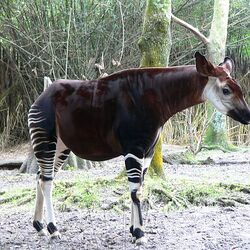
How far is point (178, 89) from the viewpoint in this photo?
3311 millimetres

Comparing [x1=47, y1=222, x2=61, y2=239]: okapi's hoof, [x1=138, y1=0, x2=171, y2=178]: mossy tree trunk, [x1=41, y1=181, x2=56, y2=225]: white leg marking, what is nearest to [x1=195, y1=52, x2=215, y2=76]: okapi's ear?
[x1=41, y1=181, x2=56, y2=225]: white leg marking

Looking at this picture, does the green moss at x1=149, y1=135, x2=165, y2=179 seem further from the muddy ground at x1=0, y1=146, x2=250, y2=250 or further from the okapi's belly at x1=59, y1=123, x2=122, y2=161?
the okapi's belly at x1=59, y1=123, x2=122, y2=161

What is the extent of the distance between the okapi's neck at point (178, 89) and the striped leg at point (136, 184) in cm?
31

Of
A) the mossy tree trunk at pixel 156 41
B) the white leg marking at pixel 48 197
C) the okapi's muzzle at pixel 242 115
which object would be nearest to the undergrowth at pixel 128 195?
the mossy tree trunk at pixel 156 41

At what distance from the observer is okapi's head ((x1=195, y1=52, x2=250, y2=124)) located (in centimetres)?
319

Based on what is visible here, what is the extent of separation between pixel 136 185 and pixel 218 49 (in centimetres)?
599

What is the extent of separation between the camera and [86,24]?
28.7ft

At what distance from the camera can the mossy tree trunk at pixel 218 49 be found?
884cm

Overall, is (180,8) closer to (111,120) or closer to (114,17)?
(114,17)

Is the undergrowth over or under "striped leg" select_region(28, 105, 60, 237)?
under

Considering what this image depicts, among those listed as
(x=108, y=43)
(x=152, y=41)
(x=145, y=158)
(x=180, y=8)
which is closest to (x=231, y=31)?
(x=180, y=8)

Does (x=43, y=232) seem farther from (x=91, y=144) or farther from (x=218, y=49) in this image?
(x=218, y=49)

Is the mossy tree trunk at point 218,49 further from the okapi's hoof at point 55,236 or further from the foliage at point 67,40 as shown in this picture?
the okapi's hoof at point 55,236

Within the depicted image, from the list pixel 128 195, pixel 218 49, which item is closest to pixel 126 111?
pixel 128 195
